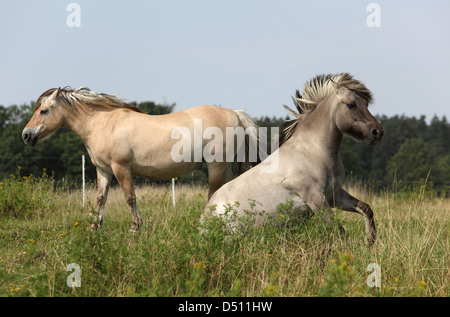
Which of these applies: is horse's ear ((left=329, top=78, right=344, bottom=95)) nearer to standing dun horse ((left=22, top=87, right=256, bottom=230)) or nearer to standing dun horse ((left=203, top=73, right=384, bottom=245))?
standing dun horse ((left=203, top=73, right=384, bottom=245))

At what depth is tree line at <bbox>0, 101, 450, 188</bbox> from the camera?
38.1m

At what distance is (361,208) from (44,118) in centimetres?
529

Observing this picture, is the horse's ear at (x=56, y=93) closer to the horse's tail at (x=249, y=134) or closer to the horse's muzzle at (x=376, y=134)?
the horse's tail at (x=249, y=134)

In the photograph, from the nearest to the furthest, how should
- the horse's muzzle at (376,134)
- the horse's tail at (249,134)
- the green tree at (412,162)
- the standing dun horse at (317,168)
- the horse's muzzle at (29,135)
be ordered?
the horse's muzzle at (376,134) < the standing dun horse at (317,168) < the horse's tail at (249,134) < the horse's muzzle at (29,135) < the green tree at (412,162)

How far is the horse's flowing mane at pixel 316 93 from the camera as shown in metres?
5.49

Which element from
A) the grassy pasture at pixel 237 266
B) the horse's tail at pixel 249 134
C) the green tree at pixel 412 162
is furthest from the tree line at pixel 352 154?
the grassy pasture at pixel 237 266

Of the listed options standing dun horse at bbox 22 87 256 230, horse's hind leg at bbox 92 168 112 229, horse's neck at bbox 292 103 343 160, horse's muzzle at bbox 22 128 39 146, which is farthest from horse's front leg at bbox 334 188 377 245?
horse's muzzle at bbox 22 128 39 146

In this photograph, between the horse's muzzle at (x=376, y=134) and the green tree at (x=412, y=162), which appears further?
the green tree at (x=412, y=162)

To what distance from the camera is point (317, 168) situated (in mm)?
5320

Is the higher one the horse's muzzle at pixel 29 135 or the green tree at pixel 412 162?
the horse's muzzle at pixel 29 135

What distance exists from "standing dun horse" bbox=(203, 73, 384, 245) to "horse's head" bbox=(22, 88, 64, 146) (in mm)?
3583

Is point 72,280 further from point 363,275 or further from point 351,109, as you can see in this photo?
point 351,109

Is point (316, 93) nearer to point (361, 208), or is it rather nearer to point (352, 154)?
point (361, 208)

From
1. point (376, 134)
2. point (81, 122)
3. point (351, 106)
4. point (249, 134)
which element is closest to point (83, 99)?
point (81, 122)
